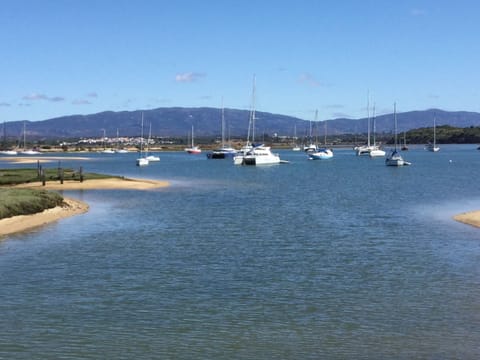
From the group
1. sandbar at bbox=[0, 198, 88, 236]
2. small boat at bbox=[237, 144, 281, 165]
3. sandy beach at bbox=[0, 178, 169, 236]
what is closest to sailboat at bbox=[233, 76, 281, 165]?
small boat at bbox=[237, 144, 281, 165]

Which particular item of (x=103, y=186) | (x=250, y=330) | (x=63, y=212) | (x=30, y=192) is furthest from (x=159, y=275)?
(x=103, y=186)

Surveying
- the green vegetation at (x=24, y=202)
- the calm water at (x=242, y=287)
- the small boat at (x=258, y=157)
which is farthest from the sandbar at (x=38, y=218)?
the small boat at (x=258, y=157)

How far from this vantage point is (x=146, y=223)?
44.8 meters

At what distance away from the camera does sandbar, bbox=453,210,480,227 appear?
43.2m

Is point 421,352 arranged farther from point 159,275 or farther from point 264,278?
point 159,275

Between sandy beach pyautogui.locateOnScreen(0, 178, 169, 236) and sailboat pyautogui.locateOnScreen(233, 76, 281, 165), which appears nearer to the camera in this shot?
sandy beach pyautogui.locateOnScreen(0, 178, 169, 236)

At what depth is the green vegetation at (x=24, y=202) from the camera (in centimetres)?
4419

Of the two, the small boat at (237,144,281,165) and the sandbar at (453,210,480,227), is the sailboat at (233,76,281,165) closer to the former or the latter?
the small boat at (237,144,281,165)

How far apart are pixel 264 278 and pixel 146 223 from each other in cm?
1924

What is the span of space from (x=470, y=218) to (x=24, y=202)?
29902 mm

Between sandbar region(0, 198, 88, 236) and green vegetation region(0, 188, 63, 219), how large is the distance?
441 mm

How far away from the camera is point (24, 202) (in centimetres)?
4653

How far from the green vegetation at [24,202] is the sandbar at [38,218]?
441 mm

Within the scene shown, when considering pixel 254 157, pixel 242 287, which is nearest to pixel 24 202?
pixel 242 287
